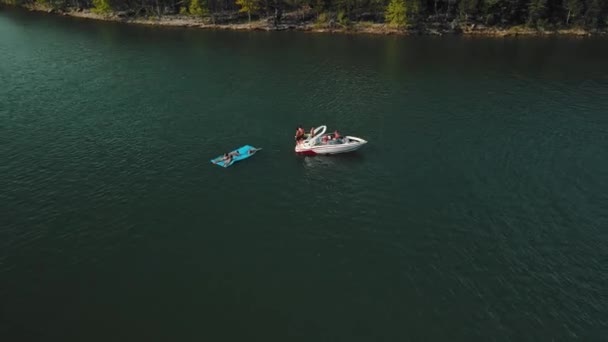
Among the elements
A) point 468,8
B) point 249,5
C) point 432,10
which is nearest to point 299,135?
point 249,5

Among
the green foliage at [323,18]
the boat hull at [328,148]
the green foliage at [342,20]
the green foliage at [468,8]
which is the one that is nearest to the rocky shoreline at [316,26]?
the green foliage at [342,20]

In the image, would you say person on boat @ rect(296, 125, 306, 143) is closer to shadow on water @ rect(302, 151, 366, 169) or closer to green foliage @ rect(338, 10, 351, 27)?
shadow on water @ rect(302, 151, 366, 169)

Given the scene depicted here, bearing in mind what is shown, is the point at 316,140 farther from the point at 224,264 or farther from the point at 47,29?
the point at 47,29

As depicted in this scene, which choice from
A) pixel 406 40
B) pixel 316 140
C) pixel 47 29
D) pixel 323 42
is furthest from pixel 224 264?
pixel 47 29

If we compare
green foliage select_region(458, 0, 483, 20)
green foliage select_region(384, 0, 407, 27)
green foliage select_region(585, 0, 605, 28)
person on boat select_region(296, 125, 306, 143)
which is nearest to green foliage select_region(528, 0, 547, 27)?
green foliage select_region(585, 0, 605, 28)

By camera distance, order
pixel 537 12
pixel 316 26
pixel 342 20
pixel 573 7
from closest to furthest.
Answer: pixel 573 7 < pixel 537 12 < pixel 342 20 < pixel 316 26

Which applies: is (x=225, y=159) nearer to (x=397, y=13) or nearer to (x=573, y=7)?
(x=397, y=13)

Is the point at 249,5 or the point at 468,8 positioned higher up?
the point at 249,5
